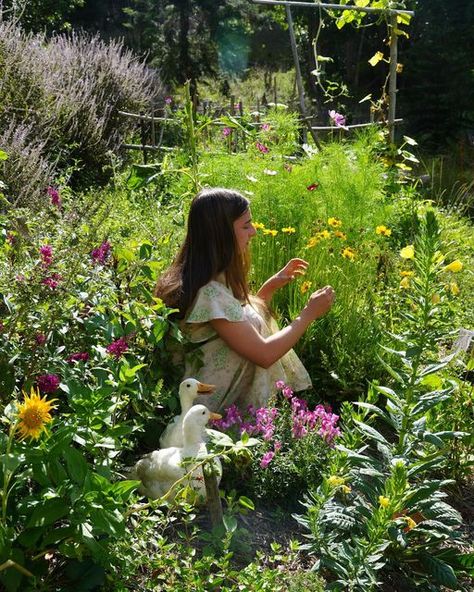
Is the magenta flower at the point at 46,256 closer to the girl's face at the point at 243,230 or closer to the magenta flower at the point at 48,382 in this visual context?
the magenta flower at the point at 48,382

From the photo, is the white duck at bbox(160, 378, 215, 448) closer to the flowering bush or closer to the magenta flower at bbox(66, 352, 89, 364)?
the flowering bush

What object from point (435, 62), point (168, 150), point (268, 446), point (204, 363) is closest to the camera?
point (268, 446)

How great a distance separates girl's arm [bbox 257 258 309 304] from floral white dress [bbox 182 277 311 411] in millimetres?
183

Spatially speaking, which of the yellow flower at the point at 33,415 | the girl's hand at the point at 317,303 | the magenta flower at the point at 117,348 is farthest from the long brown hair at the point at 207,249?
the yellow flower at the point at 33,415

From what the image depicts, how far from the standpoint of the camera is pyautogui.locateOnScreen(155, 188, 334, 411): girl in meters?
2.99

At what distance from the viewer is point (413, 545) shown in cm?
248

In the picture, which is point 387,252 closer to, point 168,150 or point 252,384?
point 252,384

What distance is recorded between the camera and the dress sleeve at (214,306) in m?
2.96

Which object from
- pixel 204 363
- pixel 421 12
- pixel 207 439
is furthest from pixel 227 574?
pixel 421 12

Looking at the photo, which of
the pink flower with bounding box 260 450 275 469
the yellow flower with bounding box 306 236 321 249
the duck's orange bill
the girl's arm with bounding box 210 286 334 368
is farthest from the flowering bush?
the yellow flower with bounding box 306 236 321 249

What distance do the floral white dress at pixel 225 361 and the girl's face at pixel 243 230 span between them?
170 mm

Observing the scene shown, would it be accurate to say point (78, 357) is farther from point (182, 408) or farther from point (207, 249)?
point (207, 249)

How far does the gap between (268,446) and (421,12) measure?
15.7 metres

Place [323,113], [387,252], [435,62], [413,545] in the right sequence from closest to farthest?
[413,545]
[387,252]
[435,62]
[323,113]
